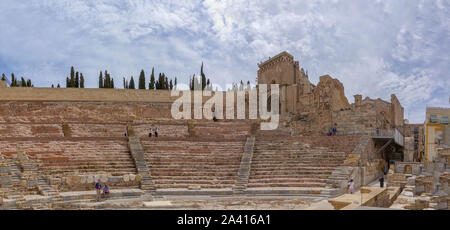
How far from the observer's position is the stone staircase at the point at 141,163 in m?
16.2

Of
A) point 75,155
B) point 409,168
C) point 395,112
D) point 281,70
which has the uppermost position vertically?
point 281,70

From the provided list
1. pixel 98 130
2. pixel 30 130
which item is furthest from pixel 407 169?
pixel 30 130

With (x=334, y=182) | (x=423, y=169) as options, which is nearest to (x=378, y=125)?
(x=423, y=169)

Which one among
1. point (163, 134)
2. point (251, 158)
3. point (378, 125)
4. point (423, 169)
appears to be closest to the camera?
point (251, 158)

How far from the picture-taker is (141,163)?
59.8 feet

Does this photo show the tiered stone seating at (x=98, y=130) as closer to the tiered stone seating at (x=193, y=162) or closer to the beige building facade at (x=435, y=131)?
the tiered stone seating at (x=193, y=162)

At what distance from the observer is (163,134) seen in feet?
85.8

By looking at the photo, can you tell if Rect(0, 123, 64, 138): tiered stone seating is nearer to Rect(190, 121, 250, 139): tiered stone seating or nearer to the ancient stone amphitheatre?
the ancient stone amphitheatre

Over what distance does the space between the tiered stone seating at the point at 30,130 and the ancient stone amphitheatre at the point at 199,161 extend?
0.20 ft

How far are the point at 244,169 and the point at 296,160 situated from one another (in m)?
3.01

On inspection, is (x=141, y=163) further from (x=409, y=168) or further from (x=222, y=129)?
(x=409, y=168)
